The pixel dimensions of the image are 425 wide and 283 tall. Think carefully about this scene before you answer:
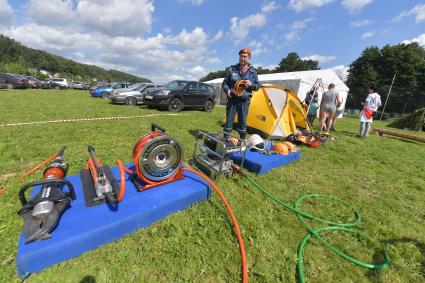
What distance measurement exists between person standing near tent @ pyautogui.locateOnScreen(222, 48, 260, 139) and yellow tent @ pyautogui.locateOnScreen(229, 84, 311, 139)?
212 cm

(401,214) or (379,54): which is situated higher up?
(379,54)

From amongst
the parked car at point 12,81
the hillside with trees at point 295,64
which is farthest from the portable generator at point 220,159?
the hillside with trees at point 295,64

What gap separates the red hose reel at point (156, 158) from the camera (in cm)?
240

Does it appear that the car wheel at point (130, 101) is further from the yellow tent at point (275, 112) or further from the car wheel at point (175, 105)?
the yellow tent at point (275, 112)

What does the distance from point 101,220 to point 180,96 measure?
9.67m

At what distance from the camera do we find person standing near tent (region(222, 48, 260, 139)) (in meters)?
4.17

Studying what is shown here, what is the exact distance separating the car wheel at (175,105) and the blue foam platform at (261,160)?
7507mm

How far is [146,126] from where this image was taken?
22.9 ft

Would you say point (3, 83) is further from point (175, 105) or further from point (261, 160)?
point (261, 160)

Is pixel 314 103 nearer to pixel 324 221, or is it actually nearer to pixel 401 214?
pixel 401 214

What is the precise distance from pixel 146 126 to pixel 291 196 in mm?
5460

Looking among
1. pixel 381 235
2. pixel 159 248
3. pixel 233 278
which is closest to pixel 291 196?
pixel 381 235

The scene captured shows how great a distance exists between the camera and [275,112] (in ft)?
20.5

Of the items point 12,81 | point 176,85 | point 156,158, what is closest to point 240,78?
point 156,158
